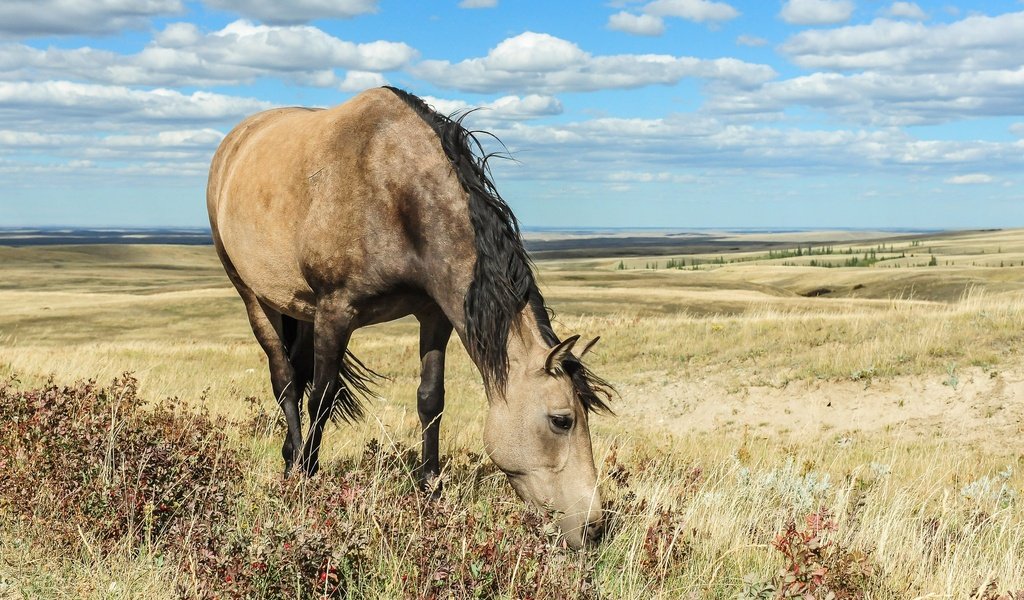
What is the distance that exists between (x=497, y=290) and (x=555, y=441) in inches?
37.3

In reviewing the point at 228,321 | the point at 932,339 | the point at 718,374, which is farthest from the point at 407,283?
the point at 228,321

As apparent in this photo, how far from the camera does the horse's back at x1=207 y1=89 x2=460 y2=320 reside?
5.73m

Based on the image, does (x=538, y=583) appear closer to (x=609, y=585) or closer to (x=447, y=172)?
(x=609, y=585)

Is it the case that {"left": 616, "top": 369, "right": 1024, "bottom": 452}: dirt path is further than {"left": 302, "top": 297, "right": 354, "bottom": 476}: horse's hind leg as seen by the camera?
Yes

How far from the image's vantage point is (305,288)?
6664mm

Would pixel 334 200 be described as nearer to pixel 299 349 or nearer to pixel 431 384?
pixel 431 384

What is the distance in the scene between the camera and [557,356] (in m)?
4.81

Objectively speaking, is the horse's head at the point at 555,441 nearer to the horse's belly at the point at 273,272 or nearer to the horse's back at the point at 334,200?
the horse's back at the point at 334,200

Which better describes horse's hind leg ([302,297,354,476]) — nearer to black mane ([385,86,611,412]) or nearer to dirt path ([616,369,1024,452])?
black mane ([385,86,611,412])

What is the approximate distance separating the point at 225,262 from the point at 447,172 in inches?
159

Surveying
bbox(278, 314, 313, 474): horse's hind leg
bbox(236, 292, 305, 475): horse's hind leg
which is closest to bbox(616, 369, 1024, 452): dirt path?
bbox(278, 314, 313, 474): horse's hind leg

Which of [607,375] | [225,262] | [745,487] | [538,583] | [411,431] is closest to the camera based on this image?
[538,583]

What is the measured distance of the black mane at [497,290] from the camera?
198 inches

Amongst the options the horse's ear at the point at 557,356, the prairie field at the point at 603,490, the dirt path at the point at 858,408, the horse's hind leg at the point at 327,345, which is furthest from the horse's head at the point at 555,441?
the dirt path at the point at 858,408
